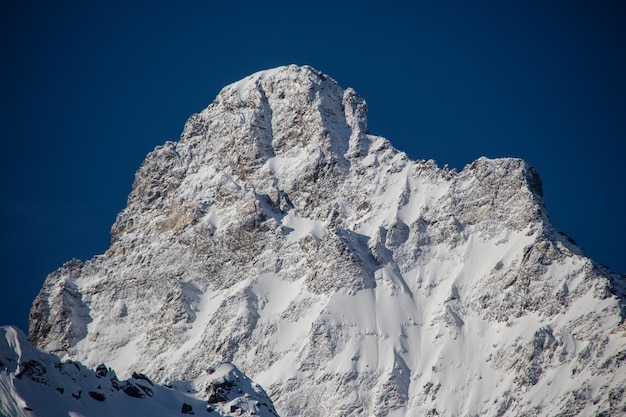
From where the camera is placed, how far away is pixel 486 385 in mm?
187875

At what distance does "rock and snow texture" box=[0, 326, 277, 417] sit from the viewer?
10144 centimetres

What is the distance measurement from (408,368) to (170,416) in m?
88.9

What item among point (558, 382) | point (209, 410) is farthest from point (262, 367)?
point (209, 410)

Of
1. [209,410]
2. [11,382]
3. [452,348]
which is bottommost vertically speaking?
[11,382]

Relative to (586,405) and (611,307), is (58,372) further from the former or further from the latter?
(611,307)

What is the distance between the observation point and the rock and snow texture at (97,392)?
10144 centimetres

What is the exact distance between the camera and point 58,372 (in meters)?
108

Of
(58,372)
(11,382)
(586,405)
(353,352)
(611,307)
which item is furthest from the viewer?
(353,352)

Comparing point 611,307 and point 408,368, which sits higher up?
point 611,307

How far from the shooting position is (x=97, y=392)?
110500 millimetres

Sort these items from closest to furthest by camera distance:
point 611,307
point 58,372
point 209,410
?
point 58,372 < point 209,410 < point 611,307

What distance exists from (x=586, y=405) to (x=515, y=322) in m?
28.6

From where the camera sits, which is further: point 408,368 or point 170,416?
point 408,368

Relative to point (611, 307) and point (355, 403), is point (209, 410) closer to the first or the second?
point (355, 403)
